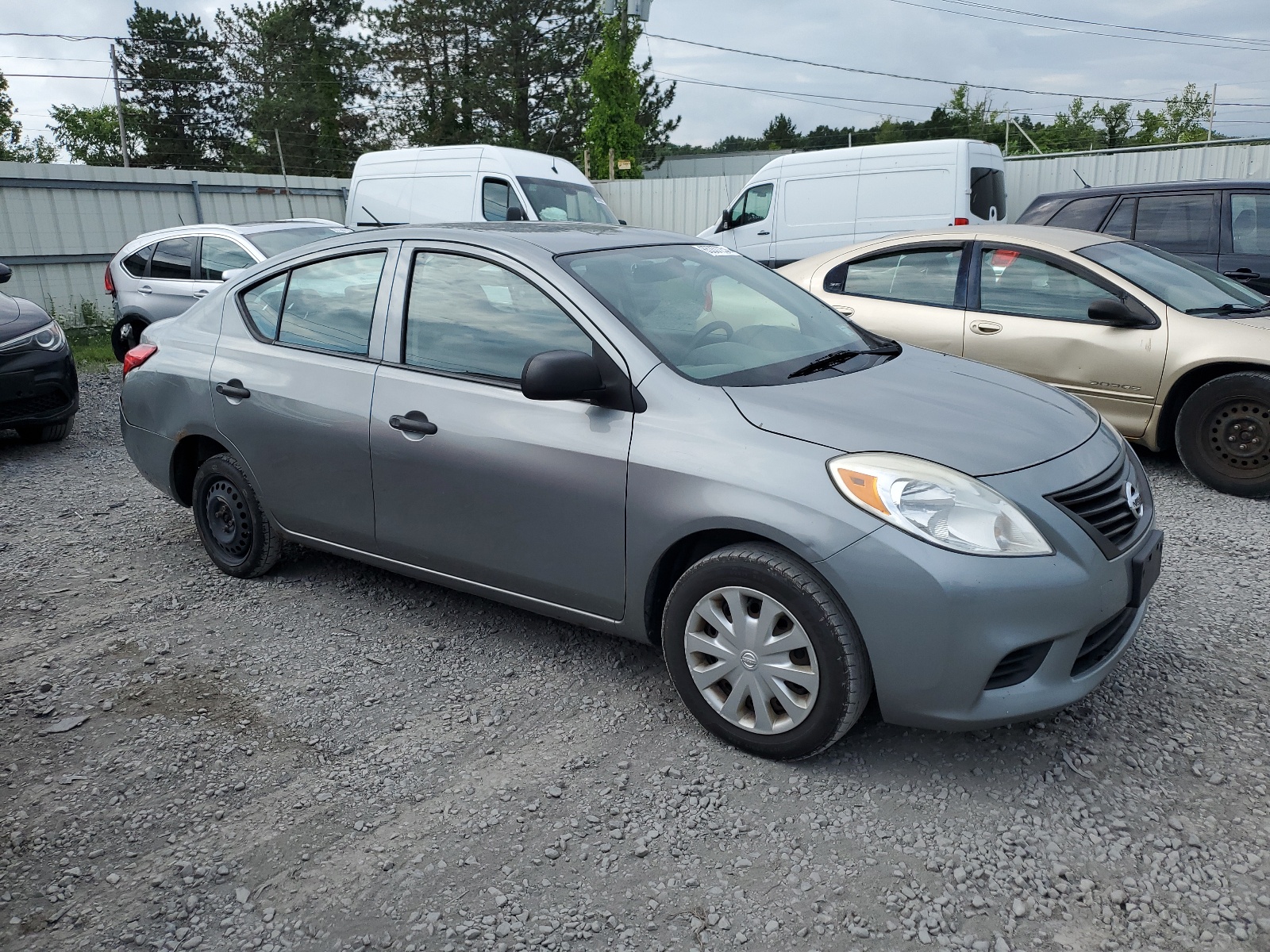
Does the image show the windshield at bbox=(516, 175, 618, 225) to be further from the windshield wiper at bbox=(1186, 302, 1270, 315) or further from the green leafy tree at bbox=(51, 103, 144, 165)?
the green leafy tree at bbox=(51, 103, 144, 165)

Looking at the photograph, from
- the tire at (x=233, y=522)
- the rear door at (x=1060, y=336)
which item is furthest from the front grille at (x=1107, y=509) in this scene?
the tire at (x=233, y=522)

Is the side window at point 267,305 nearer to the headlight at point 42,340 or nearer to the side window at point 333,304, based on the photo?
the side window at point 333,304

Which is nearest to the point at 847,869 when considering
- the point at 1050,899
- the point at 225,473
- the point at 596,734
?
the point at 1050,899

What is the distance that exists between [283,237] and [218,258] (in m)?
0.69

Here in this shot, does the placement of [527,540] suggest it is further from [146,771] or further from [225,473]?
[225,473]

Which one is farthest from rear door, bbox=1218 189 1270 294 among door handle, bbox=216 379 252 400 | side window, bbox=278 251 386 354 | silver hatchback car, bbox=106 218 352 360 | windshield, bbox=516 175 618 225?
silver hatchback car, bbox=106 218 352 360

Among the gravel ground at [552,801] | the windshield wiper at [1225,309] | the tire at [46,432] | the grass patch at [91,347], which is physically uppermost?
the windshield wiper at [1225,309]

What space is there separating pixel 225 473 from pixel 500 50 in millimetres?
35074

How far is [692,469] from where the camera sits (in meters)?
3.09

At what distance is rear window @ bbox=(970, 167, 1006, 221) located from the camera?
1322 cm

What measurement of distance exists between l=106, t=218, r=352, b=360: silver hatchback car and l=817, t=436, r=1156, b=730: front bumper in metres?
8.56

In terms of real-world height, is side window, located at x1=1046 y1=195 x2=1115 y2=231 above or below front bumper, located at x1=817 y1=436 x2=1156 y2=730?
above

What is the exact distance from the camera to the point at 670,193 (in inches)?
866

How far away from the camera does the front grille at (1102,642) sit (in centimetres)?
293
